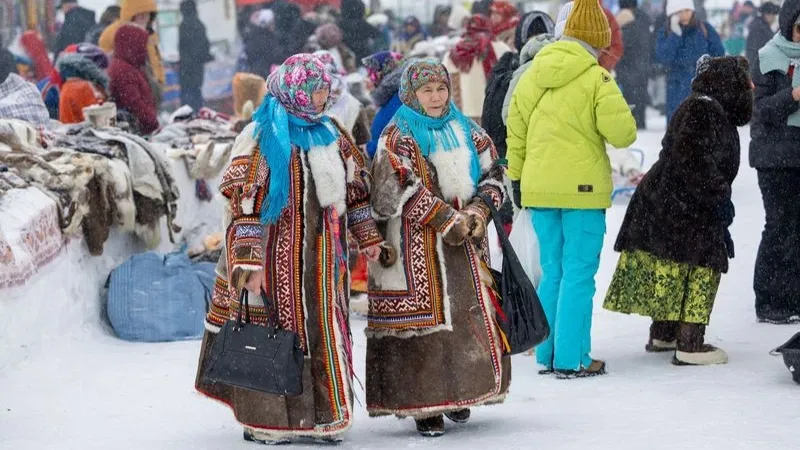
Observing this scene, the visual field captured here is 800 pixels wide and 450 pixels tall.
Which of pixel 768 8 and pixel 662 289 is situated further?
pixel 768 8

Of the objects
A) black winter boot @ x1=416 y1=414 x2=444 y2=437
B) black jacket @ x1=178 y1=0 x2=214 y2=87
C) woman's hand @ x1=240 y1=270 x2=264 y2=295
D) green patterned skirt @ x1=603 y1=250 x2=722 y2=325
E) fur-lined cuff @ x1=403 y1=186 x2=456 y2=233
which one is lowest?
black jacket @ x1=178 y1=0 x2=214 y2=87

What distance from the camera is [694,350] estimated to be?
24.7 feet

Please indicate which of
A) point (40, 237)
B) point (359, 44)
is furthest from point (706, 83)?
point (359, 44)

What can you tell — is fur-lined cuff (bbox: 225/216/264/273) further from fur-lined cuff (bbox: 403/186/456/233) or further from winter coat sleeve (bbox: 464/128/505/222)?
winter coat sleeve (bbox: 464/128/505/222)

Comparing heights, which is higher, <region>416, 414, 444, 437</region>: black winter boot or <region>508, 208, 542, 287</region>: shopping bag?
<region>508, 208, 542, 287</region>: shopping bag

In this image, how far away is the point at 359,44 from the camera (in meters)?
21.2

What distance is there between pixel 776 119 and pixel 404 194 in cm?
297

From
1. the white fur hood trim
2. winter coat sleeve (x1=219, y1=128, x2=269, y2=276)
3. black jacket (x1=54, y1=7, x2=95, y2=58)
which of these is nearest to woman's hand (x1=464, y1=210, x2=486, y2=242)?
the white fur hood trim

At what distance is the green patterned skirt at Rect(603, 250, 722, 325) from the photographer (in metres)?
7.42

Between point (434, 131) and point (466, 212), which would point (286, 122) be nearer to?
point (434, 131)

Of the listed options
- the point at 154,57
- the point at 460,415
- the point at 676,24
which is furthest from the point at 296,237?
the point at 676,24

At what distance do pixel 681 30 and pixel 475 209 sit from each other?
10.1 m

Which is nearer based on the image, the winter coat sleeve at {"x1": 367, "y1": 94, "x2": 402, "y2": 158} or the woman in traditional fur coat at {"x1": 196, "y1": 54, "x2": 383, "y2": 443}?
the woman in traditional fur coat at {"x1": 196, "y1": 54, "x2": 383, "y2": 443}

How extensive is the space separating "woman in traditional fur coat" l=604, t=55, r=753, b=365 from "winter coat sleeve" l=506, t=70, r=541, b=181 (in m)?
0.64
